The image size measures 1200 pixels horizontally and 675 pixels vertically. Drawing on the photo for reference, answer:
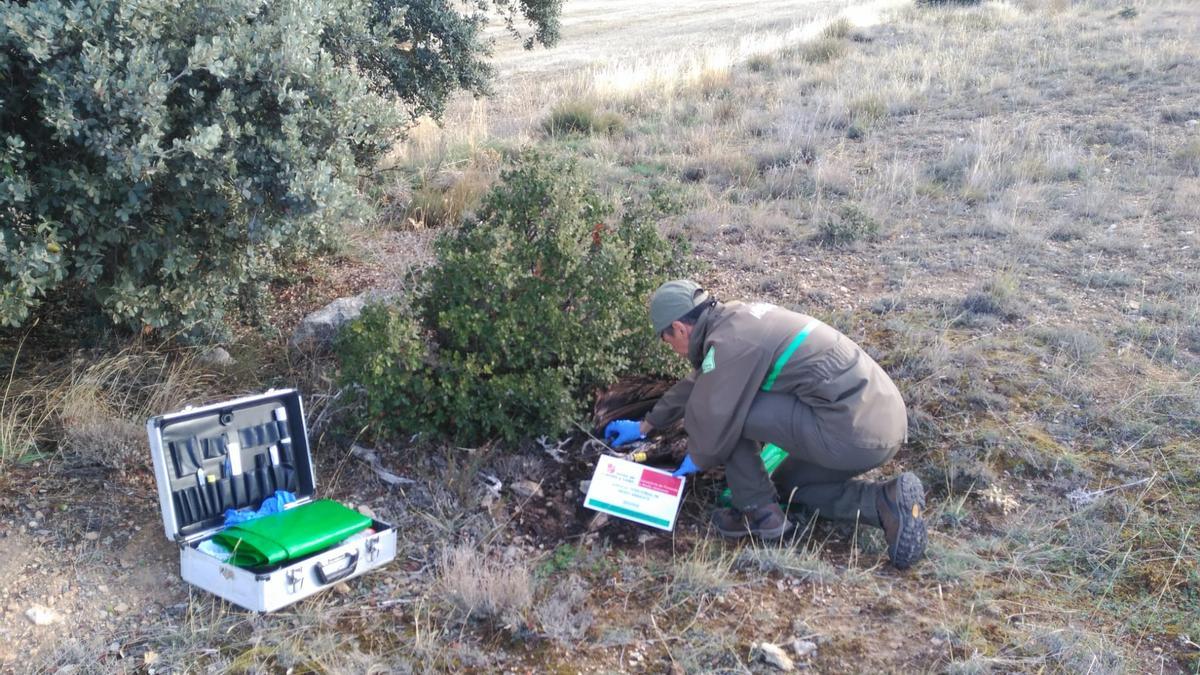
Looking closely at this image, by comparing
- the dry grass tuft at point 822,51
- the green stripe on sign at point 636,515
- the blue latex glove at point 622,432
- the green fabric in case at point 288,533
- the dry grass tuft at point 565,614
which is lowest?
the dry grass tuft at point 565,614

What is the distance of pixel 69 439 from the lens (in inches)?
195

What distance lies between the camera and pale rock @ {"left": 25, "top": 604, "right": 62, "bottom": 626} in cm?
395

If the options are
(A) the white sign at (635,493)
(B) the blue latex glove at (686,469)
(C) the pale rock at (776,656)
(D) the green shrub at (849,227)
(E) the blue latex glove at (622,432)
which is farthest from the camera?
(D) the green shrub at (849,227)

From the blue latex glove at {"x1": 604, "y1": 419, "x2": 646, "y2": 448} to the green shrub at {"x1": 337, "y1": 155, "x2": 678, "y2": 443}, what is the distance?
0.21 meters

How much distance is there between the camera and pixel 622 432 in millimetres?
5051

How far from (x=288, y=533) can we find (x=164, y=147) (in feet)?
6.51

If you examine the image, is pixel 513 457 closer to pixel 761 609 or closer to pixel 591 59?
pixel 761 609

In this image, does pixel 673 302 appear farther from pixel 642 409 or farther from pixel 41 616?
pixel 41 616

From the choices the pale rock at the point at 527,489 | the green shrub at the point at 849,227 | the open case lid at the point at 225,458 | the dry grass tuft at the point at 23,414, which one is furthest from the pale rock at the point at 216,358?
the green shrub at the point at 849,227

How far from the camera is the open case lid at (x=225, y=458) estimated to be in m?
4.19

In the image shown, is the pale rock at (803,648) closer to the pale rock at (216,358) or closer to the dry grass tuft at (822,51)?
the pale rock at (216,358)

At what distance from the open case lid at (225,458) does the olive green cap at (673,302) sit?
1.76m

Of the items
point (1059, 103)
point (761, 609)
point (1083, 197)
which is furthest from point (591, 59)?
point (761, 609)

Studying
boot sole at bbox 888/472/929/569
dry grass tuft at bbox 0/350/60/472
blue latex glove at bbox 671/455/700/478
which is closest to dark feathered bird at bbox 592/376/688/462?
blue latex glove at bbox 671/455/700/478
